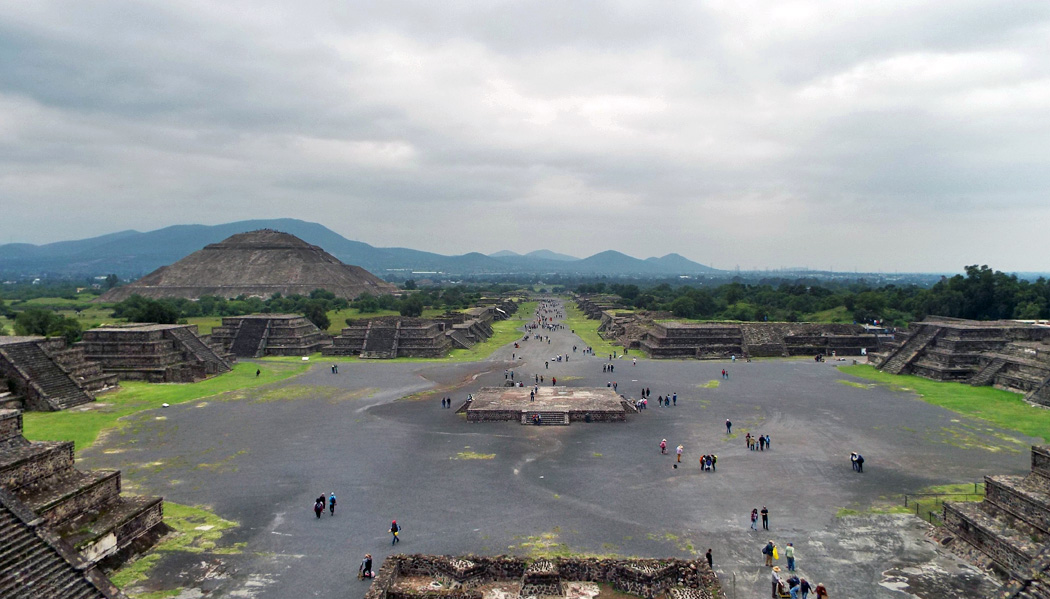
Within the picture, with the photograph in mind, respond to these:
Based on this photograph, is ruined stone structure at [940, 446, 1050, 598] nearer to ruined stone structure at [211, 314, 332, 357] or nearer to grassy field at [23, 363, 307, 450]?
grassy field at [23, 363, 307, 450]

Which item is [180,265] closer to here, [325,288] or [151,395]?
[325,288]

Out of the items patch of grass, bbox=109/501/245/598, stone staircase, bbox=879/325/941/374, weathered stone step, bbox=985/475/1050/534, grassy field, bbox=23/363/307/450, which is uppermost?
stone staircase, bbox=879/325/941/374

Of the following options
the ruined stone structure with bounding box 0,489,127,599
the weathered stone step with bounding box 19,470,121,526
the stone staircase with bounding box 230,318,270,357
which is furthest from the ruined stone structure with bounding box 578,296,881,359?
the ruined stone structure with bounding box 0,489,127,599

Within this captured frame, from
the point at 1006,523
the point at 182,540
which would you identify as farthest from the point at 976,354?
the point at 182,540

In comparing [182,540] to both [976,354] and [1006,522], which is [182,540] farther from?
[976,354]

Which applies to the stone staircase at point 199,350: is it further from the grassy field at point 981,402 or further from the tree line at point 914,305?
the tree line at point 914,305
